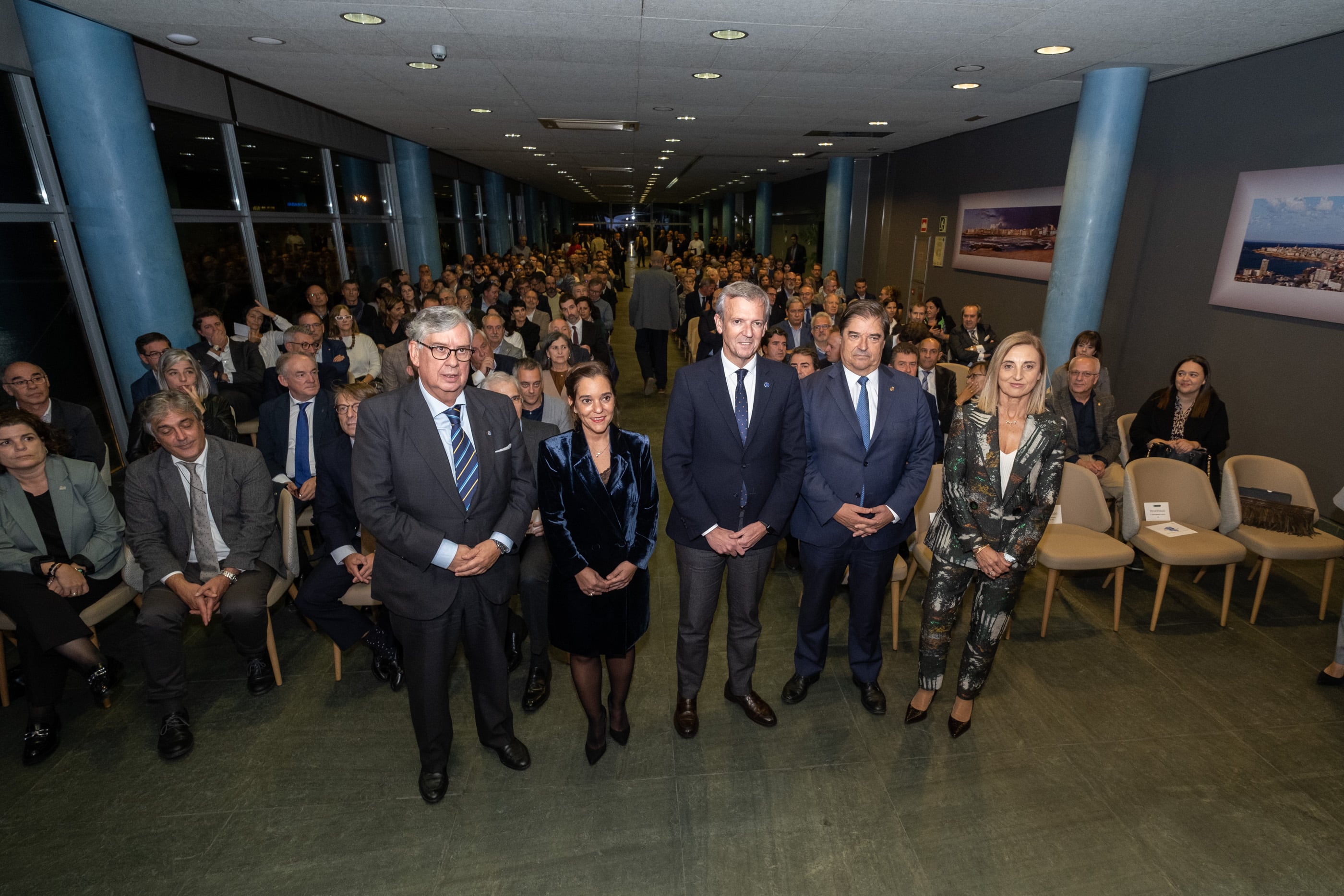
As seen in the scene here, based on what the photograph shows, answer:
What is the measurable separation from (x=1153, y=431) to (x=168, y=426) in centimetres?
609

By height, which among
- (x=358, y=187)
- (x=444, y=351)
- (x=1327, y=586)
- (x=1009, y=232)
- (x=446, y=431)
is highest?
(x=358, y=187)

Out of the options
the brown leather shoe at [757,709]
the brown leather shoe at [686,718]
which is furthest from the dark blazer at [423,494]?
the brown leather shoe at [757,709]

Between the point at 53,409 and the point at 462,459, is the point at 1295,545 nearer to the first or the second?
the point at 462,459

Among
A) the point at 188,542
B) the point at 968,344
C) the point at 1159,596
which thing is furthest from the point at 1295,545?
the point at 188,542

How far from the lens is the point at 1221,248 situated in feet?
18.5

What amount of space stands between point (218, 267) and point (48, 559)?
16.7 feet

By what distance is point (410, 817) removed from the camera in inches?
99.0

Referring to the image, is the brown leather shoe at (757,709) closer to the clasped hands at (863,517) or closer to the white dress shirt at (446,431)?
the clasped hands at (863,517)

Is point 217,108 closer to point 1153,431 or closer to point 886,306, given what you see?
point 886,306

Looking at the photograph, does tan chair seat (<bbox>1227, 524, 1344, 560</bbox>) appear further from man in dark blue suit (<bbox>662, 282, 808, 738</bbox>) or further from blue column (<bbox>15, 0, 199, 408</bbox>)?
blue column (<bbox>15, 0, 199, 408</bbox>)

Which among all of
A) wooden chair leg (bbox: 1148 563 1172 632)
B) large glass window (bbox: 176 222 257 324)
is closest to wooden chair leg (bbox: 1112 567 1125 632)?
wooden chair leg (bbox: 1148 563 1172 632)

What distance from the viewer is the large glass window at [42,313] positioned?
5.04 metres

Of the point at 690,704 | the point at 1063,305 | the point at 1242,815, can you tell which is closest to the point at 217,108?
the point at 690,704

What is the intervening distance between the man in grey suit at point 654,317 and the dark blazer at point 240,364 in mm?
3929
